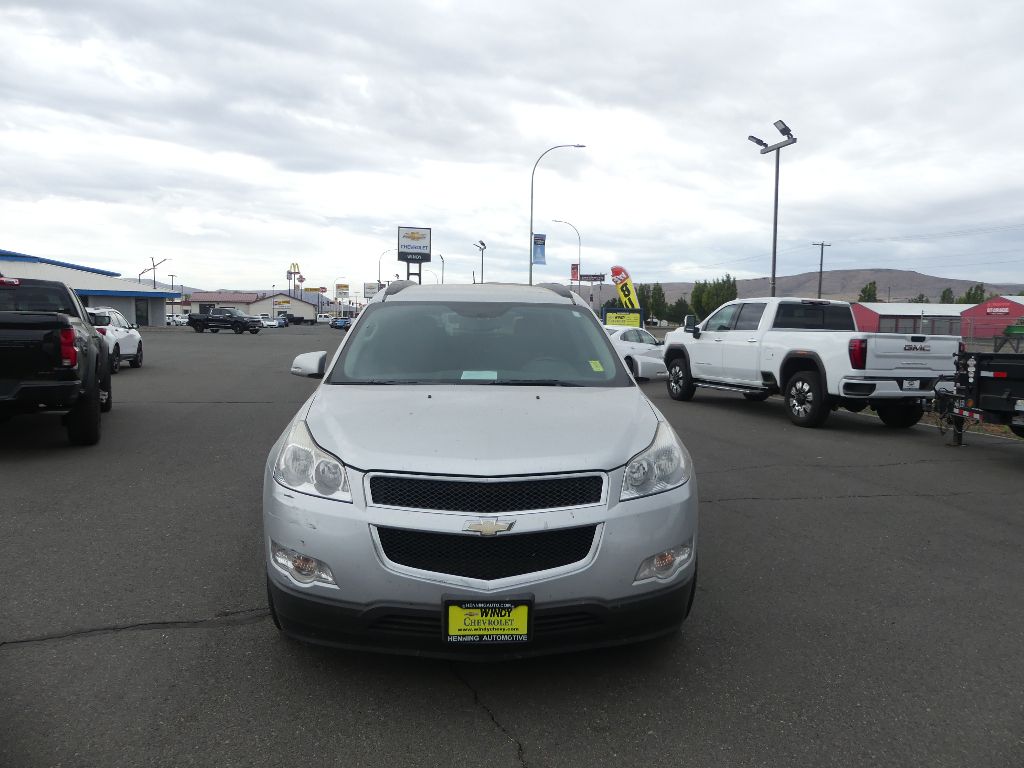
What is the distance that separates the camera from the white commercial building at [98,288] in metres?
64.2

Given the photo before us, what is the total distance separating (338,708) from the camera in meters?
3.24

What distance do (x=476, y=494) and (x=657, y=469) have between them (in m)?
0.85

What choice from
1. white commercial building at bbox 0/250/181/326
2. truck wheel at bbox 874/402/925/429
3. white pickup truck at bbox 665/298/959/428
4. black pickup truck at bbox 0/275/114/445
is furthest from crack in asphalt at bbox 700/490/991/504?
white commercial building at bbox 0/250/181/326

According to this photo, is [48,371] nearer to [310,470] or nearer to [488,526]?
[310,470]

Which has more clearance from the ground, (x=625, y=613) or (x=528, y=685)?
(x=625, y=613)

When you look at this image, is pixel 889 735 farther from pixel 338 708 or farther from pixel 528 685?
pixel 338 708

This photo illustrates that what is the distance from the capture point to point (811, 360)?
12.1 metres

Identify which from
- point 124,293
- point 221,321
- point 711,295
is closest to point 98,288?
point 124,293

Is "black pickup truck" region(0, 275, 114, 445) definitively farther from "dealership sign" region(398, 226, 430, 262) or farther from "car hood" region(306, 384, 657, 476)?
"dealership sign" region(398, 226, 430, 262)

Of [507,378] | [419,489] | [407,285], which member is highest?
[407,285]

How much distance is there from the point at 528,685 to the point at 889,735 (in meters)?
1.42

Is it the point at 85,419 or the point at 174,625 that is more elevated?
the point at 85,419

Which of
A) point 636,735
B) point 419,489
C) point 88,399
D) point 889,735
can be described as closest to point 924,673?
point 889,735

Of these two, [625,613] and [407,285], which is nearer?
[625,613]
